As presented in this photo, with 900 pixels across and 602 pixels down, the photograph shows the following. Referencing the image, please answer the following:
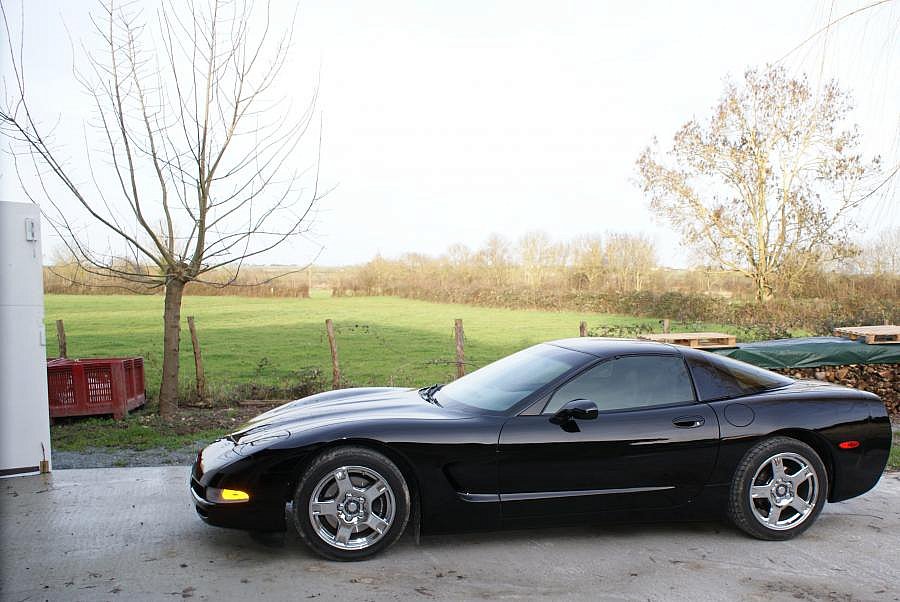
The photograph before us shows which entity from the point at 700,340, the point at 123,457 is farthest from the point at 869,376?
the point at 123,457

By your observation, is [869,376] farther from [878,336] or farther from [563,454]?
[563,454]

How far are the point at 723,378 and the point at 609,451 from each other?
1105 mm

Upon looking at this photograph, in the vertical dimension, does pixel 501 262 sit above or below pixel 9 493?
above

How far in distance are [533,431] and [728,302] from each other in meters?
22.7

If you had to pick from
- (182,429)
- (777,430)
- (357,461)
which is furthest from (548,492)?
(182,429)

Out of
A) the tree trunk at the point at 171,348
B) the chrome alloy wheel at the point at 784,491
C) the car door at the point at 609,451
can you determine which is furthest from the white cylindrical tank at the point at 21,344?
the chrome alloy wheel at the point at 784,491

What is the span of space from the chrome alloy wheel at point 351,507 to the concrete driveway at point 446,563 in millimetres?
155

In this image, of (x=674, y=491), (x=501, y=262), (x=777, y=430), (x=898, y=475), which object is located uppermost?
(x=501, y=262)

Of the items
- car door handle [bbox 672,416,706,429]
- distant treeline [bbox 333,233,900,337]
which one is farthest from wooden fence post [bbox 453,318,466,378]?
distant treeline [bbox 333,233,900,337]

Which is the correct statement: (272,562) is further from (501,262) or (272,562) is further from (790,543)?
(501,262)

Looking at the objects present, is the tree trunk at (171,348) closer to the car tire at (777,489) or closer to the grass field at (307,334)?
the grass field at (307,334)

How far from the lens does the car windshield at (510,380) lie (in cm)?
485

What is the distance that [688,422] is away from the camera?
4.76m

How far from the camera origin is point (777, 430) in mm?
4840
